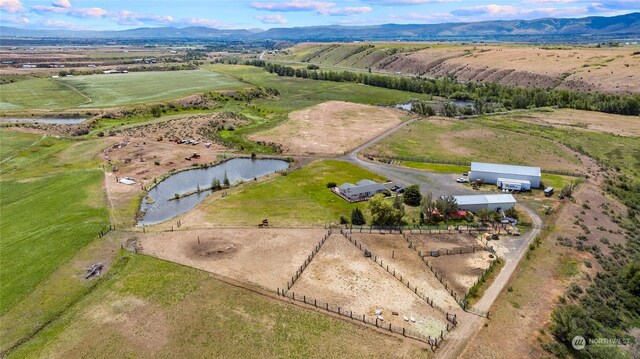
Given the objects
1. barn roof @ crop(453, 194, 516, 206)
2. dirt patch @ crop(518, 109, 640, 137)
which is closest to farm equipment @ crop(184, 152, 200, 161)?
barn roof @ crop(453, 194, 516, 206)

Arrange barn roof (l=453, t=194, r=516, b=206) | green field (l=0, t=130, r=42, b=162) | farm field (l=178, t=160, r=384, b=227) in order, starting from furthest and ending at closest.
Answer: green field (l=0, t=130, r=42, b=162) → barn roof (l=453, t=194, r=516, b=206) → farm field (l=178, t=160, r=384, b=227)

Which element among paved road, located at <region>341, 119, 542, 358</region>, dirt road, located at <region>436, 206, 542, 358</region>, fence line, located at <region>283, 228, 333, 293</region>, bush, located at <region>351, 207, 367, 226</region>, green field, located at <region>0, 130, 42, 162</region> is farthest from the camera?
green field, located at <region>0, 130, 42, 162</region>

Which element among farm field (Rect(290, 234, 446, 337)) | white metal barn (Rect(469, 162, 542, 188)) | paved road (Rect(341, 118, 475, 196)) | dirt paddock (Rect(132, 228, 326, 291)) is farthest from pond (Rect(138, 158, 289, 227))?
white metal barn (Rect(469, 162, 542, 188))

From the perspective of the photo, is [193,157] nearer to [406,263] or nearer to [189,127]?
[189,127]

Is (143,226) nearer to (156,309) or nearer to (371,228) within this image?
(156,309)

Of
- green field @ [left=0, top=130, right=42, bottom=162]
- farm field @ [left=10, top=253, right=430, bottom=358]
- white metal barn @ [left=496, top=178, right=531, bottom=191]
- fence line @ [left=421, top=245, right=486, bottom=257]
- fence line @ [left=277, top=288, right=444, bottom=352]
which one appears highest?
green field @ [left=0, top=130, right=42, bottom=162]

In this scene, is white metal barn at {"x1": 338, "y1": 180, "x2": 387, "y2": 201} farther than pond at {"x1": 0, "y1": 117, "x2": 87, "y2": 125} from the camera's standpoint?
No

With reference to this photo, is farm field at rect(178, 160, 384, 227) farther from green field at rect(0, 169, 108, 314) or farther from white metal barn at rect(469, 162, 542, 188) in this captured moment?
white metal barn at rect(469, 162, 542, 188)

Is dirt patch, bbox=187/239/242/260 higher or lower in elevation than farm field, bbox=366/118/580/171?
lower
